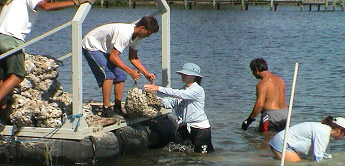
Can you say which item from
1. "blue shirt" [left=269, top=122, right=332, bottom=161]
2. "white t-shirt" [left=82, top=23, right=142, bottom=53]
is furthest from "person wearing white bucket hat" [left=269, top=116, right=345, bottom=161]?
"white t-shirt" [left=82, top=23, right=142, bottom=53]

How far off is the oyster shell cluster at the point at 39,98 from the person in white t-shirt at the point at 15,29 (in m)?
0.41

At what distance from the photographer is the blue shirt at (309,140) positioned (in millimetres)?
8781

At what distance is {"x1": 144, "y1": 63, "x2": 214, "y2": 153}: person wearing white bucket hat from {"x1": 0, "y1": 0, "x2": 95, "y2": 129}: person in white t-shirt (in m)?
1.81

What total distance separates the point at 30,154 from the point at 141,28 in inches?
84.8

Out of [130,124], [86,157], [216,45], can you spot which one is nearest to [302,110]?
[130,124]

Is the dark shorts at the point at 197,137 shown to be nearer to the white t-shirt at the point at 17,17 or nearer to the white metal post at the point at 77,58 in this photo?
the white metal post at the point at 77,58

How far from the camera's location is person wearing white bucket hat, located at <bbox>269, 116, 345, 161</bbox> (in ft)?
28.7

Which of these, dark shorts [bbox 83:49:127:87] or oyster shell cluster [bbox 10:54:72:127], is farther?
dark shorts [bbox 83:49:127:87]

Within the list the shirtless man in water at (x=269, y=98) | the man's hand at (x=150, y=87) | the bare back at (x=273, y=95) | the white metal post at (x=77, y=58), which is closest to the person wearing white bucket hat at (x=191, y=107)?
the man's hand at (x=150, y=87)

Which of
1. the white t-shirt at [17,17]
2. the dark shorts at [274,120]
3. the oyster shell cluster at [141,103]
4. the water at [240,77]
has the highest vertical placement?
the white t-shirt at [17,17]

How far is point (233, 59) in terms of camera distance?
26.4m

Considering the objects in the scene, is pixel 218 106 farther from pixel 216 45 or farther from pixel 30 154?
pixel 216 45

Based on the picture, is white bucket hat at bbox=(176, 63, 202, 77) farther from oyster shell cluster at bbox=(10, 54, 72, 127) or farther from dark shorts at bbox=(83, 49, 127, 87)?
oyster shell cluster at bbox=(10, 54, 72, 127)

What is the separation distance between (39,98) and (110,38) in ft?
4.02
